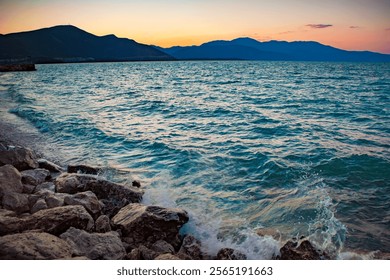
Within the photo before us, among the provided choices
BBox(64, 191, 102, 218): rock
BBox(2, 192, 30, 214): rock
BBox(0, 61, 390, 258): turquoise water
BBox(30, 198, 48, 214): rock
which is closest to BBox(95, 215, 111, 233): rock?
BBox(64, 191, 102, 218): rock

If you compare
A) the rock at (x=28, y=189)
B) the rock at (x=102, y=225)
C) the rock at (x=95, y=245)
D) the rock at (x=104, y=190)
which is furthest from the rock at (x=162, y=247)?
the rock at (x=28, y=189)

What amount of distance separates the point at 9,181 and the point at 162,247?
154 inches

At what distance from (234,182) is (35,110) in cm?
1650

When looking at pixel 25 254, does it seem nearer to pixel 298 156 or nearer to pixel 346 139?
pixel 298 156

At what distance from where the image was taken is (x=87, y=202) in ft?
19.9

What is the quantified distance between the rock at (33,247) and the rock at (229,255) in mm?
2378

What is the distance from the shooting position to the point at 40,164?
356 inches

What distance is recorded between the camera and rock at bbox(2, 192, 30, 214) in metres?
6.02

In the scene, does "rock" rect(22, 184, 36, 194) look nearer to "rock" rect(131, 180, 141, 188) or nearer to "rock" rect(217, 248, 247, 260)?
"rock" rect(131, 180, 141, 188)

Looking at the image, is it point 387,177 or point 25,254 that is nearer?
point 25,254

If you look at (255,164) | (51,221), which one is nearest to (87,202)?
(51,221)

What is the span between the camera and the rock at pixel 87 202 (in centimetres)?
602

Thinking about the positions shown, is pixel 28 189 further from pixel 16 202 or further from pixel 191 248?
pixel 191 248
